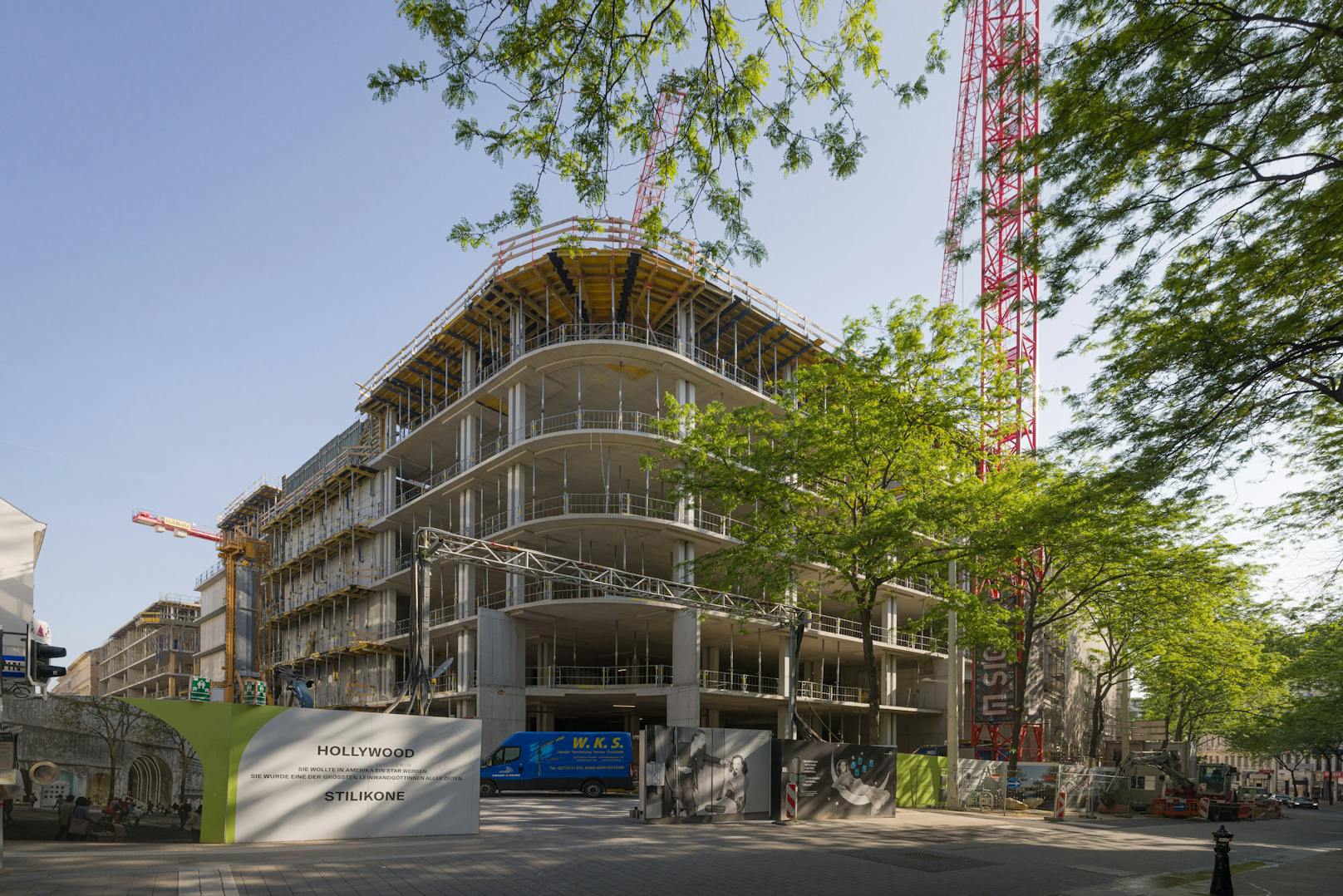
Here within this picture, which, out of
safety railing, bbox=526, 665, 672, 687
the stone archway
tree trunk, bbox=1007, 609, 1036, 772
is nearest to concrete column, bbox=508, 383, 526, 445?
safety railing, bbox=526, 665, 672, 687

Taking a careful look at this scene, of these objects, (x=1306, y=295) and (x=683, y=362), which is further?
(x=683, y=362)

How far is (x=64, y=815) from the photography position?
12.2 meters

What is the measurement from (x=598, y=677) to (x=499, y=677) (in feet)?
38.8

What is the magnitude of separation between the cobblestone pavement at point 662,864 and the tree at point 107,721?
3.97 feet

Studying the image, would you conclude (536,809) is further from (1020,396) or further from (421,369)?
(421,369)

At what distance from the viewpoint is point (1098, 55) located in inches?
337

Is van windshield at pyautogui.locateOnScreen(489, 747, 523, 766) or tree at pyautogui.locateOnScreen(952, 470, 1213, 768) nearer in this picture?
tree at pyautogui.locateOnScreen(952, 470, 1213, 768)

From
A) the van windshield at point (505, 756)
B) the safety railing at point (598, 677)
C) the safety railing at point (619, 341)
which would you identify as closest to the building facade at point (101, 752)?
the van windshield at point (505, 756)

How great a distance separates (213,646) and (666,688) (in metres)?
55.0

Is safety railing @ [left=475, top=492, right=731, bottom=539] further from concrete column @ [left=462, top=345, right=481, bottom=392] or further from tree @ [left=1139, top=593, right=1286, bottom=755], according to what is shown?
tree @ [left=1139, top=593, right=1286, bottom=755]

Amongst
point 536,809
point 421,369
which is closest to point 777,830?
point 536,809

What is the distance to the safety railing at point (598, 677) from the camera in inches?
1486

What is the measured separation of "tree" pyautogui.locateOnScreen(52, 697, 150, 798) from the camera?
12.4 m

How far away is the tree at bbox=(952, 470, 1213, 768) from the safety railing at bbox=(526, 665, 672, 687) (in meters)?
14.7
